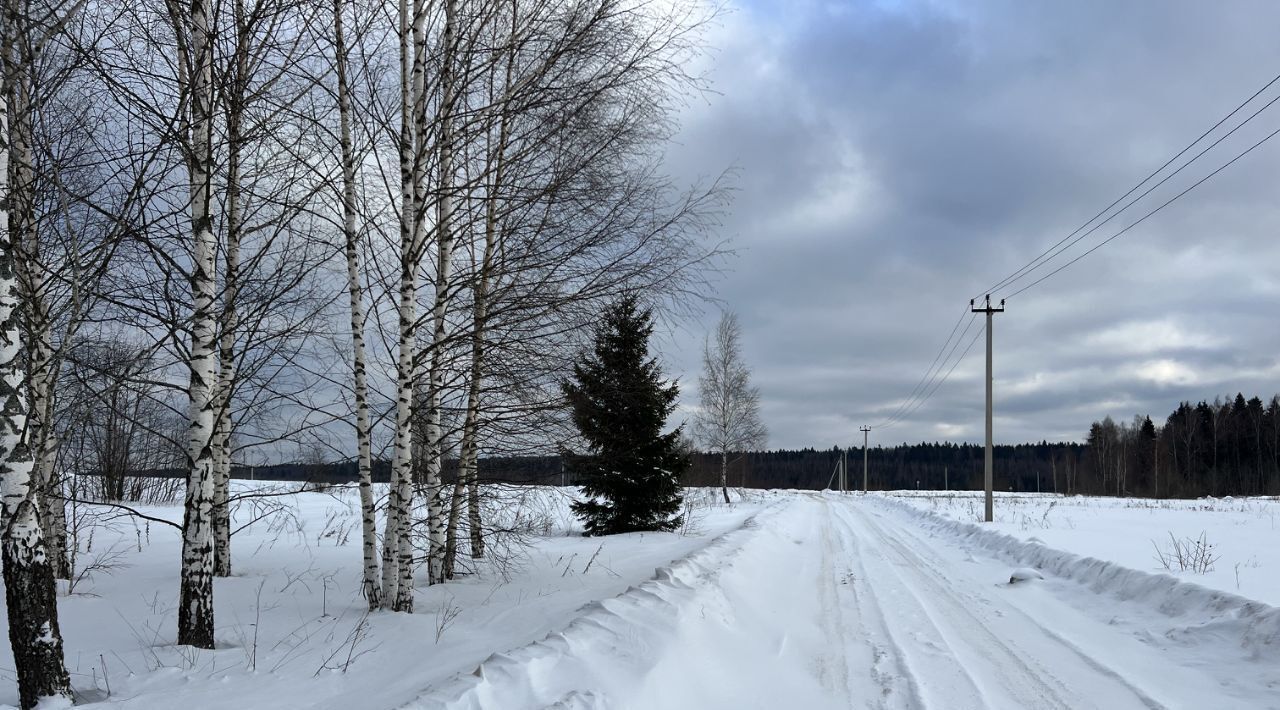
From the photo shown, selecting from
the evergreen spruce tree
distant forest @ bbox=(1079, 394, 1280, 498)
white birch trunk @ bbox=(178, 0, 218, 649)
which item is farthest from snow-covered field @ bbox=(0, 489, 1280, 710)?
distant forest @ bbox=(1079, 394, 1280, 498)

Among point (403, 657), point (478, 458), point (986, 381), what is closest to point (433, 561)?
point (478, 458)

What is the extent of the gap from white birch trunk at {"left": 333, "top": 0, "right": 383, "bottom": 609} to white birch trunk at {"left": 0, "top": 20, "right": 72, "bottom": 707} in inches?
103

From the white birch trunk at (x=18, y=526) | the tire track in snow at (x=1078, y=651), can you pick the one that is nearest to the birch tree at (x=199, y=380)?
the white birch trunk at (x=18, y=526)

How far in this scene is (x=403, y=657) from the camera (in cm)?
555

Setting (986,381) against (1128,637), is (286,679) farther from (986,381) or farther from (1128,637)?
(986,381)

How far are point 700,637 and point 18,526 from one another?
16.1ft

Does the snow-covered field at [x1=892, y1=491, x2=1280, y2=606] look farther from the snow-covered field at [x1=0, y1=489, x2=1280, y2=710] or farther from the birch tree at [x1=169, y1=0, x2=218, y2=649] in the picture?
the birch tree at [x1=169, y1=0, x2=218, y2=649]

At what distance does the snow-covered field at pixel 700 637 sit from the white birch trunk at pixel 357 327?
56 centimetres

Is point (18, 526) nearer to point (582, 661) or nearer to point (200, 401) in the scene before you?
point (200, 401)

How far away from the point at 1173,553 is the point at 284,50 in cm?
1363

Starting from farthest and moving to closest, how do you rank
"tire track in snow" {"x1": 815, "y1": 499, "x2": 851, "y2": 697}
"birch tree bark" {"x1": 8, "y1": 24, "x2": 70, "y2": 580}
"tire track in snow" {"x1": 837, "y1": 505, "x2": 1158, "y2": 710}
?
"birch tree bark" {"x1": 8, "y1": 24, "x2": 70, "y2": 580} → "tire track in snow" {"x1": 815, "y1": 499, "x2": 851, "y2": 697} → "tire track in snow" {"x1": 837, "y1": 505, "x2": 1158, "y2": 710}

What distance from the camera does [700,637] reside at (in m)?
5.76

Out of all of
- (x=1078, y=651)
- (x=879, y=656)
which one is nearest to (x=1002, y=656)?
(x=1078, y=651)

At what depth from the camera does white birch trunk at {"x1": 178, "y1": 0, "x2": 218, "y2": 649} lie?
5867 millimetres
